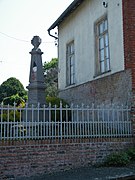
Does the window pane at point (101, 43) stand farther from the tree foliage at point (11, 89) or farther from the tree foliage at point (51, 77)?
the tree foliage at point (11, 89)

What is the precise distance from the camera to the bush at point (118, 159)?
26.8 feet

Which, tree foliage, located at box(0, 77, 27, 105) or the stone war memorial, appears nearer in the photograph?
the stone war memorial

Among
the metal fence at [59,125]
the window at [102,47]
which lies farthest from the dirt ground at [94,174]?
the window at [102,47]

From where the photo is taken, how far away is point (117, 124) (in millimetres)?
9023

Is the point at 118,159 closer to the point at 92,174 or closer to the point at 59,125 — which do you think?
the point at 92,174

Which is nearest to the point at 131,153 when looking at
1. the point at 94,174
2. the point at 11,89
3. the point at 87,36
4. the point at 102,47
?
the point at 94,174

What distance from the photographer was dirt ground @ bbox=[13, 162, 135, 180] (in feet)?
22.8

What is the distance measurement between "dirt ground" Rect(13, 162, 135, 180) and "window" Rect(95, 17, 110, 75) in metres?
4.79

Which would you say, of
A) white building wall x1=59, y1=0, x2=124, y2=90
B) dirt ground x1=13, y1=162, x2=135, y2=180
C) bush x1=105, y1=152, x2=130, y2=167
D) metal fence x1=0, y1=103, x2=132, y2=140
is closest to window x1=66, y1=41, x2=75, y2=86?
white building wall x1=59, y1=0, x2=124, y2=90

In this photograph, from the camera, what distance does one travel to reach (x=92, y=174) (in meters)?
7.26

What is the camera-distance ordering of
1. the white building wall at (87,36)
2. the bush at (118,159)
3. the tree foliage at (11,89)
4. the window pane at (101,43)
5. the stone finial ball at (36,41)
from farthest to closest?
1. the tree foliage at (11,89)
2. the window pane at (101,43)
3. the white building wall at (87,36)
4. the stone finial ball at (36,41)
5. the bush at (118,159)

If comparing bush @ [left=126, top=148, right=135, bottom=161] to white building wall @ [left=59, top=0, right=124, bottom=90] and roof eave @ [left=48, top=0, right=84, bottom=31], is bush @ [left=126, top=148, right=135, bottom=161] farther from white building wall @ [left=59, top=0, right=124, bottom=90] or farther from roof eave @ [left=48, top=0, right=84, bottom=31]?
roof eave @ [left=48, top=0, right=84, bottom=31]

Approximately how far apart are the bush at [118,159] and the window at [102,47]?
4.11 metres

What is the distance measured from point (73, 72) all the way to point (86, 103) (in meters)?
2.50
